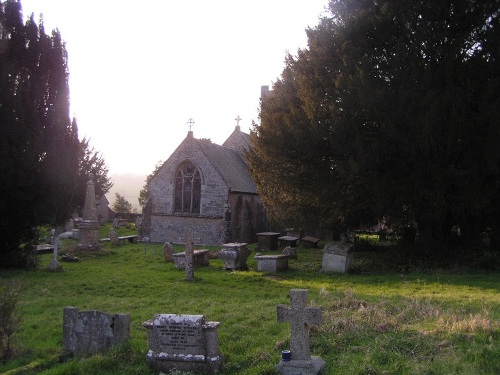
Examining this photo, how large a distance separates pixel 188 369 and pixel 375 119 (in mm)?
11099

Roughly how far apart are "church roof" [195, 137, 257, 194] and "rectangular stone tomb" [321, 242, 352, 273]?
11542 mm

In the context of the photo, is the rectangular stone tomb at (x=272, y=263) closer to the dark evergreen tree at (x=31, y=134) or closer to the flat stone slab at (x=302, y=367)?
the dark evergreen tree at (x=31, y=134)

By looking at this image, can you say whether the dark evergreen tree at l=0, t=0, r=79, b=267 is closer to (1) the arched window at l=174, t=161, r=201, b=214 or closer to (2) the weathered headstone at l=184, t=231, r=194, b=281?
(2) the weathered headstone at l=184, t=231, r=194, b=281

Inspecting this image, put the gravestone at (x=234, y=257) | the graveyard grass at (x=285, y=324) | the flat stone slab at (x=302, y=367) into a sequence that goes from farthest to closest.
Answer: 1. the gravestone at (x=234, y=257)
2. the graveyard grass at (x=285, y=324)
3. the flat stone slab at (x=302, y=367)

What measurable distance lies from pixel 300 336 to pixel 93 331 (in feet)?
10.9

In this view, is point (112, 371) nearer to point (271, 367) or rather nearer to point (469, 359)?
point (271, 367)

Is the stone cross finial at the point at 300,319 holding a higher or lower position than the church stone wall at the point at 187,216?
lower

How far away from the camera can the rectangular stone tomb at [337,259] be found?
15.4 m

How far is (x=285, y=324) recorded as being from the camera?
7773mm

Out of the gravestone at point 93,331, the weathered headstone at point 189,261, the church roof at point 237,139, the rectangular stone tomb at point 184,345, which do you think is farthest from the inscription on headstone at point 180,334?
the church roof at point 237,139

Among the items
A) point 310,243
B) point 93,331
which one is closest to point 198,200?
point 310,243

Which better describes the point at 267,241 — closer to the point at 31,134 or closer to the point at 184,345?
the point at 31,134

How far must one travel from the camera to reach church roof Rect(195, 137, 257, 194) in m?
27.2

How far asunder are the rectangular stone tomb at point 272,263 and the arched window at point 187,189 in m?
11.8
